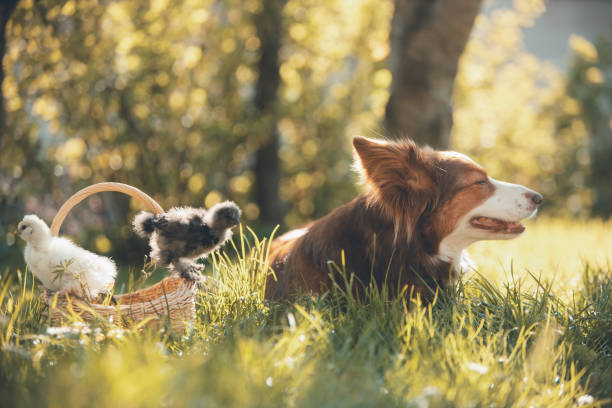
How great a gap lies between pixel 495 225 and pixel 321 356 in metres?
1.36

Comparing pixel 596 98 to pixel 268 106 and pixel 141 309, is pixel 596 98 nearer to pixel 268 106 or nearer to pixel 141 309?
pixel 268 106

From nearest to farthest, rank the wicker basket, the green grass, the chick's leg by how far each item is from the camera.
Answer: the green grass, the wicker basket, the chick's leg

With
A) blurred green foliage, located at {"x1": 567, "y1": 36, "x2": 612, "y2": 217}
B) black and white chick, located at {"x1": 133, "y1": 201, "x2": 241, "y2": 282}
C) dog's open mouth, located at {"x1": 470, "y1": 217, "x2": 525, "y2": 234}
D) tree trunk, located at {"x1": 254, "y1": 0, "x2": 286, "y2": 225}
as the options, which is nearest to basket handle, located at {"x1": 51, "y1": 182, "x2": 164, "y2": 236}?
black and white chick, located at {"x1": 133, "y1": 201, "x2": 241, "y2": 282}

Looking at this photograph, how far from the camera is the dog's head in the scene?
288cm

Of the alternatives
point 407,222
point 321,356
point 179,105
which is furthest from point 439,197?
point 179,105

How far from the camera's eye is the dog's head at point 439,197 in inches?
113

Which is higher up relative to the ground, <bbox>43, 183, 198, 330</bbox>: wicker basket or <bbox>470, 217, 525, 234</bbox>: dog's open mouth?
<bbox>470, 217, 525, 234</bbox>: dog's open mouth

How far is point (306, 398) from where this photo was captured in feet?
6.14

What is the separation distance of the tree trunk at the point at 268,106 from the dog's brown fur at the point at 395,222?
4834 mm

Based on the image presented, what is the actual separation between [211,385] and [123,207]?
17.5ft

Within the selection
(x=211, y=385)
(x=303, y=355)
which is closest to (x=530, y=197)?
(x=303, y=355)

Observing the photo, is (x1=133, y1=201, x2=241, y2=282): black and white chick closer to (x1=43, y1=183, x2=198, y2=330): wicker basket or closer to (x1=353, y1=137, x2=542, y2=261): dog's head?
(x1=43, y1=183, x2=198, y2=330): wicker basket

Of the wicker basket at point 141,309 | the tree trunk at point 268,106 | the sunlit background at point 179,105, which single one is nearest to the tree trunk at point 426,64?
the sunlit background at point 179,105

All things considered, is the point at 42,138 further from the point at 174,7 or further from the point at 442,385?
the point at 442,385
